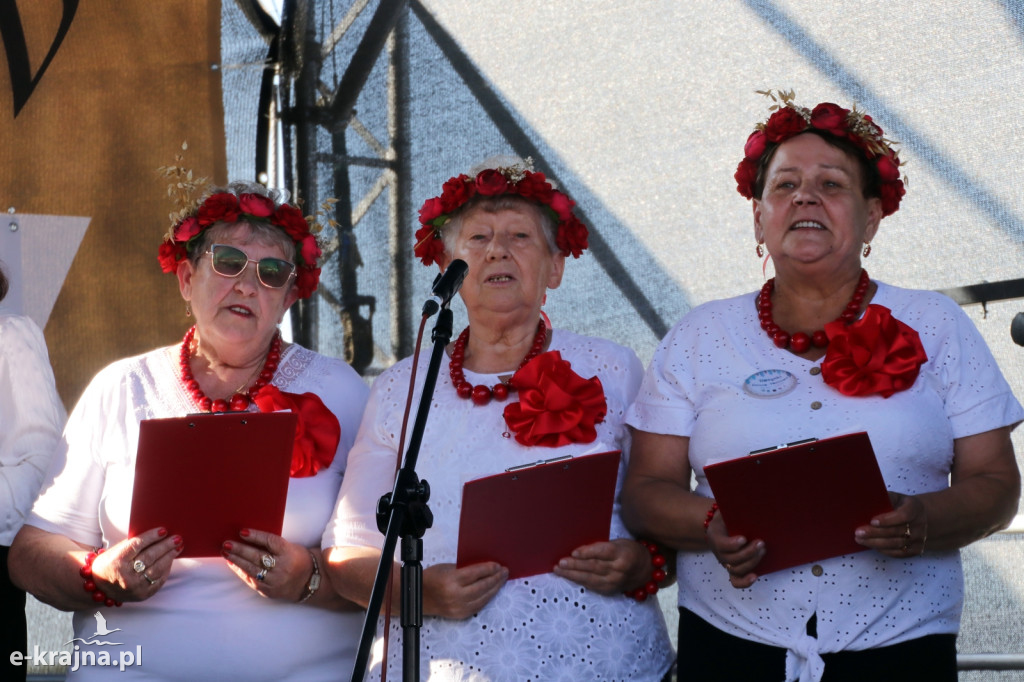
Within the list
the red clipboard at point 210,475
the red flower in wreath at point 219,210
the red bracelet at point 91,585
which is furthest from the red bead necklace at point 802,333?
the red bracelet at point 91,585

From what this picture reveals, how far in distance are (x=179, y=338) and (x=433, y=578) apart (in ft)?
6.72

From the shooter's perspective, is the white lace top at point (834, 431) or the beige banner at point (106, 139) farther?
the beige banner at point (106, 139)

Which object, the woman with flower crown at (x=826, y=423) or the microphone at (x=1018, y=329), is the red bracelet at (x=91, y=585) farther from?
the microphone at (x=1018, y=329)

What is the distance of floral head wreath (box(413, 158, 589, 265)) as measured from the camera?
10.0 ft

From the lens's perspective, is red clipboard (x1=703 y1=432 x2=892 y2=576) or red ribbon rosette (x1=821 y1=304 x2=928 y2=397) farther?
red ribbon rosette (x1=821 y1=304 x2=928 y2=397)

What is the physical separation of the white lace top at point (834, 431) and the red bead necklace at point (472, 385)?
1.15ft

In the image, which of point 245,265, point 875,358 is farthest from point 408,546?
point 245,265

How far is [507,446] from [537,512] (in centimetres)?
33

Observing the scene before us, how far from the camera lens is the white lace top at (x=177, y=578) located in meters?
2.87

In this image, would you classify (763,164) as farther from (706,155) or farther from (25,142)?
(25,142)

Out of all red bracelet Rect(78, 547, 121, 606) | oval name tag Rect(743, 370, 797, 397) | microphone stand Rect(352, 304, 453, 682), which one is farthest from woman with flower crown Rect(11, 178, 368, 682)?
oval name tag Rect(743, 370, 797, 397)

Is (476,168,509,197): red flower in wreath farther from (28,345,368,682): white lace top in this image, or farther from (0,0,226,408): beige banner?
(0,0,226,408): beige banner

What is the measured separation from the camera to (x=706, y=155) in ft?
12.1

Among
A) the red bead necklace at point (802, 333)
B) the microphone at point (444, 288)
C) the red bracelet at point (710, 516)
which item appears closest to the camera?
the microphone at point (444, 288)
